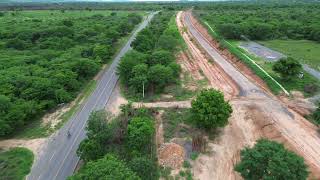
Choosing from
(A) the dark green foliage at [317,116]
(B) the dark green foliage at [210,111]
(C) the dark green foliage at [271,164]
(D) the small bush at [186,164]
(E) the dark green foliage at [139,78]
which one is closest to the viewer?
(C) the dark green foliage at [271,164]

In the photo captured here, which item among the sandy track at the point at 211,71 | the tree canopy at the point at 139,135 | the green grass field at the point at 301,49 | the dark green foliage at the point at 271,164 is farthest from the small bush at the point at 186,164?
the green grass field at the point at 301,49

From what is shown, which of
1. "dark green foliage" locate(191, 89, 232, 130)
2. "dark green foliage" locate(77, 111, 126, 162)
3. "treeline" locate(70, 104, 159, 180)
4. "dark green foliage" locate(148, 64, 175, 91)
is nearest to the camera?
"treeline" locate(70, 104, 159, 180)

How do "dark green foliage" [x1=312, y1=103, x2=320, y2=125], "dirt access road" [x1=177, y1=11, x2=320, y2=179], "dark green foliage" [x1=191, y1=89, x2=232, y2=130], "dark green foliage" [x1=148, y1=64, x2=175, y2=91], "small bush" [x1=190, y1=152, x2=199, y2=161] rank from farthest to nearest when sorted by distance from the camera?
"dark green foliage" [x1=148, y1=64, x2=175, y2=91] → "dark green foliage" [x1=312, y1=103, x2=320, y2=125] → "dark green foliage" [x1=191, y1=89, x2=232, y2=130] → "small bush" [x1=190, y1=152, x2=199, y2=161] → "dirt access road" [x1=177, y1=11, x2=320, y2=179]

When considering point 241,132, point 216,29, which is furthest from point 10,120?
point 216,29

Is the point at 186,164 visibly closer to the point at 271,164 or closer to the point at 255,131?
the point at 271,164

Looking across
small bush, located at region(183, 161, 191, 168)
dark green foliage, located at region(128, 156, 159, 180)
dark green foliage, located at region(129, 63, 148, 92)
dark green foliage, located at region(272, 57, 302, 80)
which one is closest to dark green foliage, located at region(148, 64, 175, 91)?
dark green foliage, located at region(129, 63, 148, 92)

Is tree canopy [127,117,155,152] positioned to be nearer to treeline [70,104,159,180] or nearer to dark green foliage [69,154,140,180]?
treeline [70,104,159,180]

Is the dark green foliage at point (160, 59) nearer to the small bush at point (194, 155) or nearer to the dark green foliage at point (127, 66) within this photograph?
the dark green foliage at point (127, 66)
